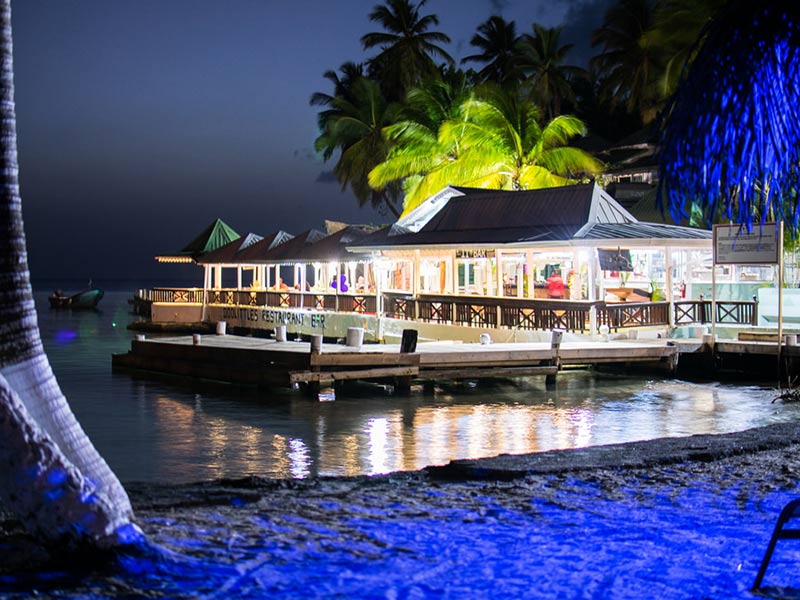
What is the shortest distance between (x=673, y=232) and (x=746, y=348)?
5.69 metres

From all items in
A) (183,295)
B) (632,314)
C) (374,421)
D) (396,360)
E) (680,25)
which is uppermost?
(680,25)

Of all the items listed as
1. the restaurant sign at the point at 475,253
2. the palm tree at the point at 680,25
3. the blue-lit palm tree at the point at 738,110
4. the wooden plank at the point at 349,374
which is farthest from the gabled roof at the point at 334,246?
the blue-lit palm tree at the point at 738,110

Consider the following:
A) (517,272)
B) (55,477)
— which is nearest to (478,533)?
(55,477)

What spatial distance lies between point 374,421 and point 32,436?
53.1 ft

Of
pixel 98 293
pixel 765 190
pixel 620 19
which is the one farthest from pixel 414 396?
pixel 98 293

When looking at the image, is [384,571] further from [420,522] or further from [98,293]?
[98,293]

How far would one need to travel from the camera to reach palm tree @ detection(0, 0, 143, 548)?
19.4ft

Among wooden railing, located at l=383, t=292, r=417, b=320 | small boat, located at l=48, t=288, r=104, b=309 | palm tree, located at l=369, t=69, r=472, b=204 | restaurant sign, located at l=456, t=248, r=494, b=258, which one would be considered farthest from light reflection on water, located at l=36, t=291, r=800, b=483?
small boat, located at l=48, t=288, r=104, b=309

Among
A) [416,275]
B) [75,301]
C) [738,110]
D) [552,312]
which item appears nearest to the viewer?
[738,110]

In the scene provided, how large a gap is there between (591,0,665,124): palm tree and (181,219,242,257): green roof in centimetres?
2653

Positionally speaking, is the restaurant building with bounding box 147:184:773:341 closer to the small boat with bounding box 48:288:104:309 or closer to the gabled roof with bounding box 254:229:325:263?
the gabled roof with bounding box 254:229:325:263

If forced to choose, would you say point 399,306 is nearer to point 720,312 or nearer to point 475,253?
point 475,253

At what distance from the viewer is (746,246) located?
25.4 metres

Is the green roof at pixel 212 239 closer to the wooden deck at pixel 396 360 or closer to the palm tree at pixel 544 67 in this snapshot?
the palm tree at pixel 544 67
